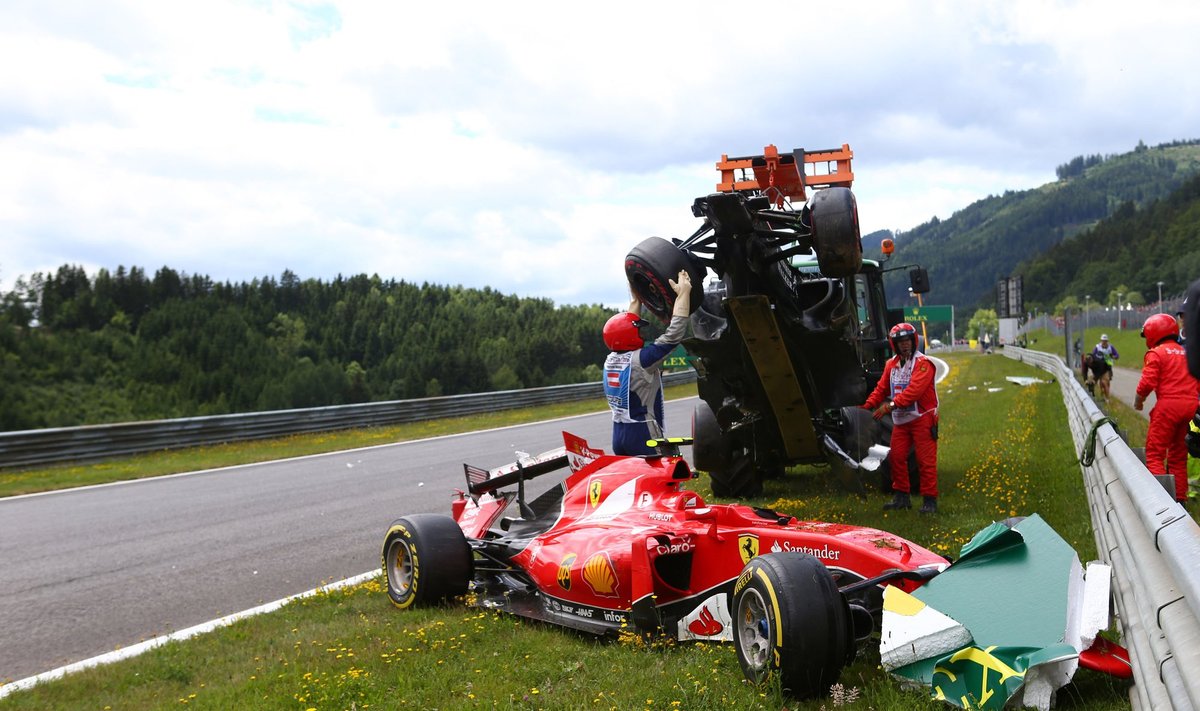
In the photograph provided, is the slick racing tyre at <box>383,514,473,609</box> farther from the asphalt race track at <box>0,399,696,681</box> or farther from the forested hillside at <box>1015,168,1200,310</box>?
the forested hillside at <box>1015,168,1200,310</box>

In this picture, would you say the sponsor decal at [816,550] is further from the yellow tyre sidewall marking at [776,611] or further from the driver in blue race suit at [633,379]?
the driver in blue race suit at [633,379]

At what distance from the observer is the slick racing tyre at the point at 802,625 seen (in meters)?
4.11

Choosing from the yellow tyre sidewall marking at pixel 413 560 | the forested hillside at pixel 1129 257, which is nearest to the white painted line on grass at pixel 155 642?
the yellow tyre sidewall marking at pixel 413 560

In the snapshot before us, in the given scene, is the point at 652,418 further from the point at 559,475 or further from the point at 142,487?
the point at 142,487

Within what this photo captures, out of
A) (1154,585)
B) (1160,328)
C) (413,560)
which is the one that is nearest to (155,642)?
(413,560)

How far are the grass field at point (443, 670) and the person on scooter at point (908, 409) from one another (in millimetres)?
735

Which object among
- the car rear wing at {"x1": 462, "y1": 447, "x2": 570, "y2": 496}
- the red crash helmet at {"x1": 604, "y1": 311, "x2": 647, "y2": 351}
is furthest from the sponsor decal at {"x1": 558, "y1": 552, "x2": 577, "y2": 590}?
the red crash helmet at {"x1": 604, "y1": 311, "x2": 647, "y2": 351}

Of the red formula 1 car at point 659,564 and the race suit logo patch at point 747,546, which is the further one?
the race suit logo patch at point 747,546

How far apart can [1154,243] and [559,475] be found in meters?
140

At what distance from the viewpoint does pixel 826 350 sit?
29.9 ft

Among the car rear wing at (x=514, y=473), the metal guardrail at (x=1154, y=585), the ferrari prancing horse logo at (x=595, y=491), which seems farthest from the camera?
Answer: the car rear wing at (x=514, y=473)

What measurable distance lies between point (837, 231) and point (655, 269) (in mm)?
1528

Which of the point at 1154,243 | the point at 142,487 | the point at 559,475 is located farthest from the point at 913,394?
the point at 1154,243

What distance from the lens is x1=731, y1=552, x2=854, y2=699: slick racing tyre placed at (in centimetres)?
411
